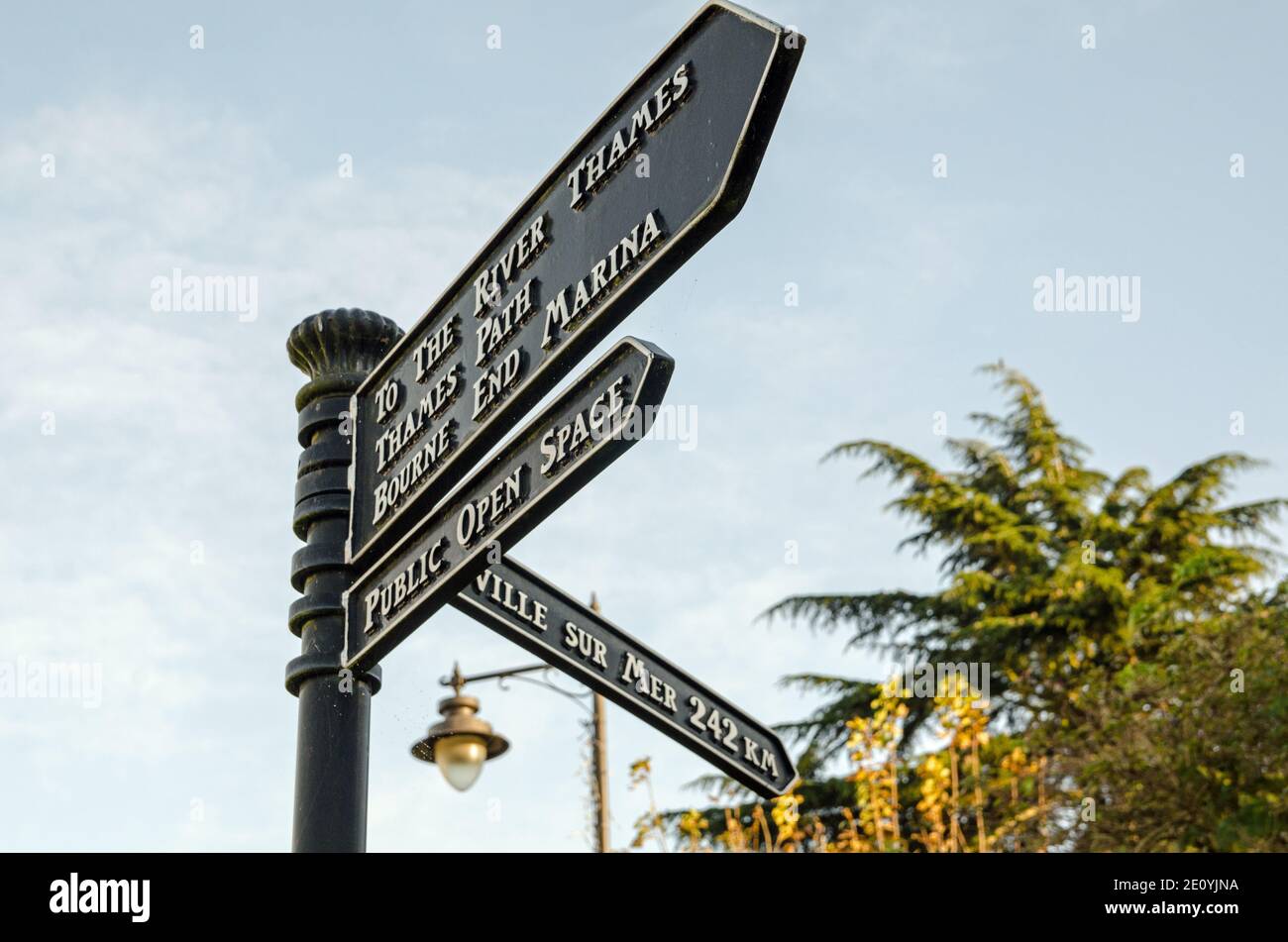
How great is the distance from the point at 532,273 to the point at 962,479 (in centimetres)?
1838

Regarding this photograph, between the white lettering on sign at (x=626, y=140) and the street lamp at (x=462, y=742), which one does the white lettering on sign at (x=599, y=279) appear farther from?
the street lamp at (x=462, y=742)

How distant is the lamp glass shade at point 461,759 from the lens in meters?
9.11

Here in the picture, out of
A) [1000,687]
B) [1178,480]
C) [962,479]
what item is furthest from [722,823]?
[1178,480]

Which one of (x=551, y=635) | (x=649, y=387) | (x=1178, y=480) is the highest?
→ (x=1178, y=480)

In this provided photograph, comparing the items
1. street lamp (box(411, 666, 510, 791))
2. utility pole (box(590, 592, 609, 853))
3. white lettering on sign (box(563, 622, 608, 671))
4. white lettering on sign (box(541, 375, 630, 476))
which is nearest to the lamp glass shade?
street lamp (box(411, 666, 510, 791))

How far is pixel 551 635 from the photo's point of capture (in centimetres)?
332

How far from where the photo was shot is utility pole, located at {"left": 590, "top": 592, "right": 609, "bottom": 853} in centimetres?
1008

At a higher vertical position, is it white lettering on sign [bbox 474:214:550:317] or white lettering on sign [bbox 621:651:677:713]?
white lettering on sign [bbox 474:214:550:317]

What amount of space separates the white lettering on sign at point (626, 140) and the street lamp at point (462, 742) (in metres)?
6.82

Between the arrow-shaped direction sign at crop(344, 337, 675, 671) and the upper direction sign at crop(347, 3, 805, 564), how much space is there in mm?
78

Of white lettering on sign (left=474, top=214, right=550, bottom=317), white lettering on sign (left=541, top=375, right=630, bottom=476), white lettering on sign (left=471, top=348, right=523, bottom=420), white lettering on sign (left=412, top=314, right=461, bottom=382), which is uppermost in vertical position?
white lettering on sign (left=474, top=214, right=550, bottom=317)

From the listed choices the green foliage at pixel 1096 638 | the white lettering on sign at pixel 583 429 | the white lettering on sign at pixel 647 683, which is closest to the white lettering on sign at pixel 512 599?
the white lettering on sign at pixel 647 683

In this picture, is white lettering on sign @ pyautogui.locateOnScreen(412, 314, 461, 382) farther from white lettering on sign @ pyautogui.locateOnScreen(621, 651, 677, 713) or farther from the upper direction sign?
white lettering on sign @ pyautogui.locateOnScreen(621, 651, 677, 713)
